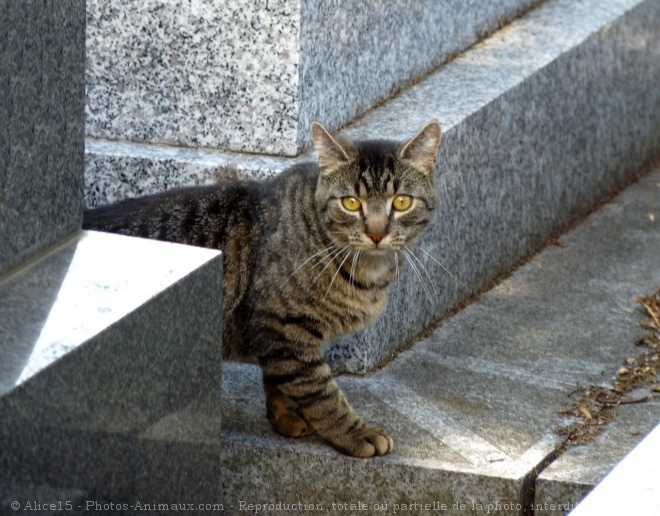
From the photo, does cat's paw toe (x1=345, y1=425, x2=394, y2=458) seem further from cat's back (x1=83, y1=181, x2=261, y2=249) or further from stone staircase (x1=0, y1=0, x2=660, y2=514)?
cat's back (x1=83, y1=181, x2=261, y2=249)

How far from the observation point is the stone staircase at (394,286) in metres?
2.69

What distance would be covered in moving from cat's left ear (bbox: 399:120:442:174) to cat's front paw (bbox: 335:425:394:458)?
86cm

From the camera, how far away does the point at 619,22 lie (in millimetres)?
6055

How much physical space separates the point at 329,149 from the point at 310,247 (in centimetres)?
32

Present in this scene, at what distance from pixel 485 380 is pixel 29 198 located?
1.93m

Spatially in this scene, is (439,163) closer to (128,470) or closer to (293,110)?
(293,110)

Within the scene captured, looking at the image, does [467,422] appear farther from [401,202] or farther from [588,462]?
[401,202]

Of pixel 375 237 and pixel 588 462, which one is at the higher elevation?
pixel 375 237

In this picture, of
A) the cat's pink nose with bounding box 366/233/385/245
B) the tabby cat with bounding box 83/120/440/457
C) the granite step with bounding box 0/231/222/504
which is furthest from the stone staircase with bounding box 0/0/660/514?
the cat's pink nose with bounding box 366/233/385/245

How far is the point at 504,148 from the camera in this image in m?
5.01

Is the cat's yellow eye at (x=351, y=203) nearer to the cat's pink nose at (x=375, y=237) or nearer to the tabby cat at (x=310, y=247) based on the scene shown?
the tabby cat at (x=310, y=247)

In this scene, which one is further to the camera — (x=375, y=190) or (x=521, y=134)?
(x=521, y=134)

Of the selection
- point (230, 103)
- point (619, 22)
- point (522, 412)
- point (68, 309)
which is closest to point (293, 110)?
Result: point (230, 103)

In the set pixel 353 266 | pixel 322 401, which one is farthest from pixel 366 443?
pixel 353 266
